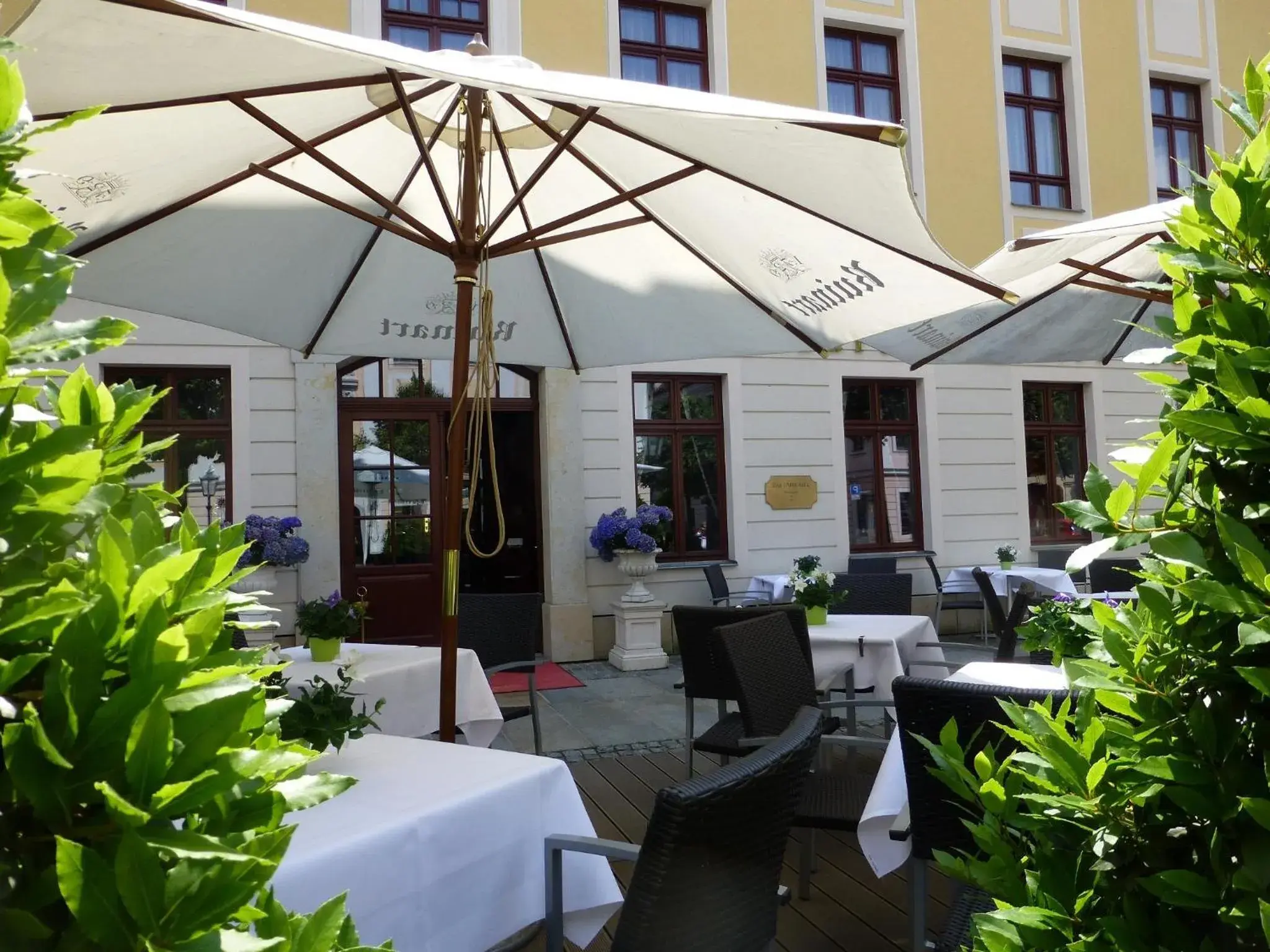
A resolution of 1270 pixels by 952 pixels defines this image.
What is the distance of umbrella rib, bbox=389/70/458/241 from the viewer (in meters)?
2.33

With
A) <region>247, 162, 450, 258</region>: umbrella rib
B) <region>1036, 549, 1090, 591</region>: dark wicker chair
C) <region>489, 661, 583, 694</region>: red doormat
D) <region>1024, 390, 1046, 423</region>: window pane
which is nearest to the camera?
<region>247, 162, 450, 258</region>: umbrella rib

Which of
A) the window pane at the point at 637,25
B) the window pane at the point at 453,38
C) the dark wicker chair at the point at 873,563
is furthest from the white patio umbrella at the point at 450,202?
the window pane at the point at 637,25

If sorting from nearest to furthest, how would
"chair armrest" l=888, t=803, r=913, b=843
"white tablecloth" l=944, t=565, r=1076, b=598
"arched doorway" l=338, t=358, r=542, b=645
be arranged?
"chair armrest" l=888, t=803, r=913, b=843 < "white tablecloth" l=944, t=565, r=1076, b=598 < "arched doorway" l=338, t=358, r=542, b=645

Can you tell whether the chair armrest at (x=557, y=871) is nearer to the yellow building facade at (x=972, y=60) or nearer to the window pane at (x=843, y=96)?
the yellow building facade at (x=972, y=60)

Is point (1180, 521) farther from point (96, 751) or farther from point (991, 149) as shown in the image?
point (991, 149)

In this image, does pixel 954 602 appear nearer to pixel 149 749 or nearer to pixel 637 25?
pixel 637 25

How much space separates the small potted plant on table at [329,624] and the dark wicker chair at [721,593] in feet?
14.8

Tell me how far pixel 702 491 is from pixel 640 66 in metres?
4.28

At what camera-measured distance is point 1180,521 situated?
3.21 feet

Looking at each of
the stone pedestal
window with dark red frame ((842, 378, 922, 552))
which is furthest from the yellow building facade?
the stone pedestal

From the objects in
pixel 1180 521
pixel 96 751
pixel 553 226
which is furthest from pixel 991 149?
pixel 96 751

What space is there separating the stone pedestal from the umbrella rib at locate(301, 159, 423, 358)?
4403mm

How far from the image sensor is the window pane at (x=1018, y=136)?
400 inches

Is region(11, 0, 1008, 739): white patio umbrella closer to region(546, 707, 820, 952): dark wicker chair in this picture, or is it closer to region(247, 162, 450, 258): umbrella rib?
region(247, 162, 450, 258): umbrella rib
